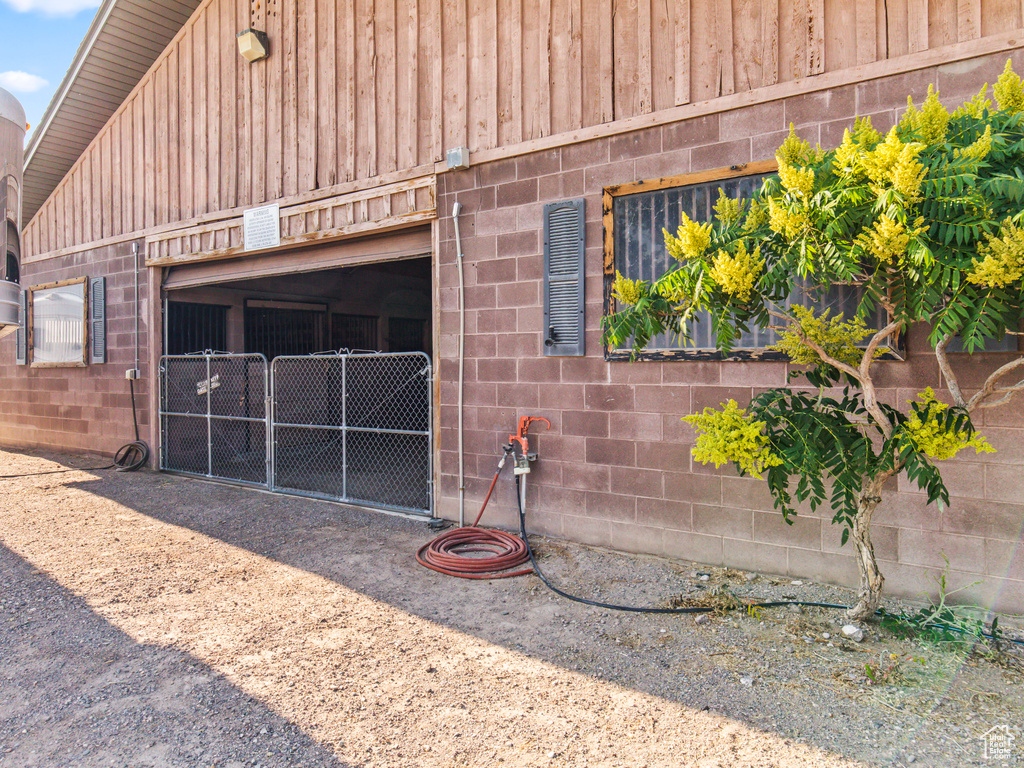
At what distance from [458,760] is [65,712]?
187 centimetres

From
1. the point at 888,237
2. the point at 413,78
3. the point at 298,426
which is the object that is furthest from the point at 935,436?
the point at 298,426

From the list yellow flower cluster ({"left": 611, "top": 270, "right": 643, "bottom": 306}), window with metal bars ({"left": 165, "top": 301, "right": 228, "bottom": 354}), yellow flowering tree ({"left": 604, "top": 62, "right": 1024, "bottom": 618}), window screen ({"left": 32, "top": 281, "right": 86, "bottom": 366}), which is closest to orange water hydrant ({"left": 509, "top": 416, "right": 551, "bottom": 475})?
yellow flowering tree ({"left": 604, "top": 62, "right": 1024, "bottom": 618})

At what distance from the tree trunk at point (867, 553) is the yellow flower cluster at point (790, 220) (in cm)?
146

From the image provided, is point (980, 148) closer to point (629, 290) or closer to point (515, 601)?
point (629, 290)

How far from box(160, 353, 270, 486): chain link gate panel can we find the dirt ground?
3.74 meters

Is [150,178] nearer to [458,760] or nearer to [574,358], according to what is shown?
[574,358]

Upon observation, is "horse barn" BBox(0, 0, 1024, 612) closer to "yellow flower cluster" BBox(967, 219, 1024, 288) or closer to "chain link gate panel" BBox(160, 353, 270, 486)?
"chain link gate panel" BBox(160, 353, 270, 486)

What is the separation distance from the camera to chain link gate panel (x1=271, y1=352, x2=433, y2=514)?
309 inches

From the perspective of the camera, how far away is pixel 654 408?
16.5 ft

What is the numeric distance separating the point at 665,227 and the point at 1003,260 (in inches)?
107

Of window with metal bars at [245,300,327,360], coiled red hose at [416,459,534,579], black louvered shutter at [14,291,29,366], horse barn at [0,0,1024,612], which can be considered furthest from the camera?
window with metal bars at [245,300,327,360]

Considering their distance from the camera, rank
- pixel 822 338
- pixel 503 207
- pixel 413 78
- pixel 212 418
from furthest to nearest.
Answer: pixel 212 418 → pixel 413 78 → pixel 503 207 → pixel 822 338

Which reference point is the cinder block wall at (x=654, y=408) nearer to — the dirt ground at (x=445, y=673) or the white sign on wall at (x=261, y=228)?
the dirt ground at (x=445, y=673)

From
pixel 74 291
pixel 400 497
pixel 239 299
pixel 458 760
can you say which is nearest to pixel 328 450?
pixel 239 299
